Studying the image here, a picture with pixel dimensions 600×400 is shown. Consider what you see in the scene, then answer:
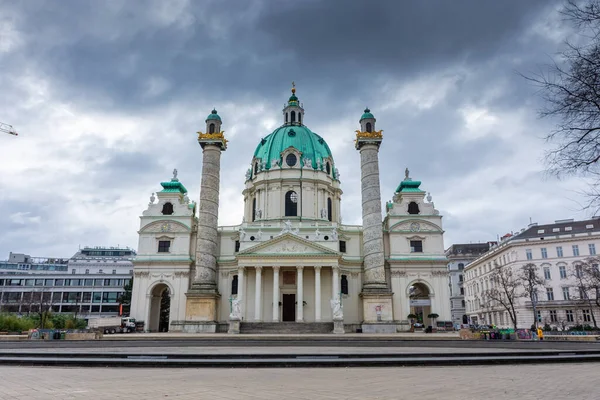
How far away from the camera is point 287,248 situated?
50.2 metres

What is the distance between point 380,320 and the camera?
154ft

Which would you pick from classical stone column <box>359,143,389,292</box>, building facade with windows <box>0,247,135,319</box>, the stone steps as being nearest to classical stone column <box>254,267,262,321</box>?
the stone steps

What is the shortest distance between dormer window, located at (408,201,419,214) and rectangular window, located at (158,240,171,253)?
99.0ft

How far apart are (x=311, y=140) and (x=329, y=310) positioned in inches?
966

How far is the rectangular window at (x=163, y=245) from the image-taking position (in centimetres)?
5562

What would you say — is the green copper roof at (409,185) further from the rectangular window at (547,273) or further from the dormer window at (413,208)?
the rectangular window at (547,273)

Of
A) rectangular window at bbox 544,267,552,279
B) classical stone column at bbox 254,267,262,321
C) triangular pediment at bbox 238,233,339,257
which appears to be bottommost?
classical stone column at bbox 254,267,262,321

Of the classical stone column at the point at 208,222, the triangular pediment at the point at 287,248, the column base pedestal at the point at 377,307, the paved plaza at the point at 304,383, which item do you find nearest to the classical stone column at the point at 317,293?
the triangular pediment at the point at 287,248

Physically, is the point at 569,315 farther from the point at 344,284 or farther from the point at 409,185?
the point at 344,284

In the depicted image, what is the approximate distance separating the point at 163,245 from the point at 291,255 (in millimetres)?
16962

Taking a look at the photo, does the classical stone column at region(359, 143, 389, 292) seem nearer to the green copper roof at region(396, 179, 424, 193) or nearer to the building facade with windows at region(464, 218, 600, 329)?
the green copper roof at region(396, 179, 424, 193)

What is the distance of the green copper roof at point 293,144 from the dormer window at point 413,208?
544 inches

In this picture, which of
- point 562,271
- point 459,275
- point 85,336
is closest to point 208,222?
point 85,336

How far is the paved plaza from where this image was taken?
7.71 meters
